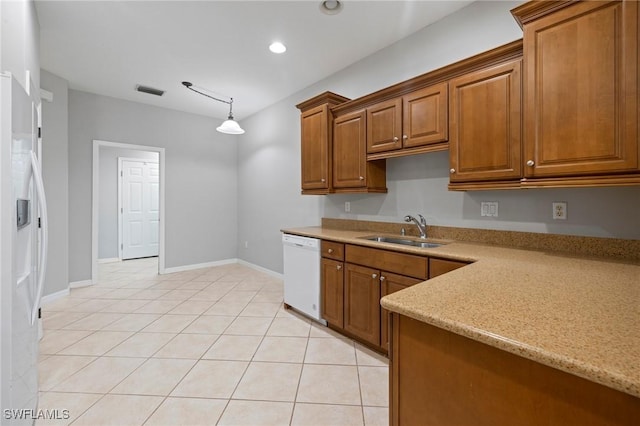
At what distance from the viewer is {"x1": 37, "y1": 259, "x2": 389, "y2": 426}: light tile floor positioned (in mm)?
1671

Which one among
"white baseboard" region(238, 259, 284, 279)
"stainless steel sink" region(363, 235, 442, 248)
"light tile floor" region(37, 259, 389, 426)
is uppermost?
"stainless steel sink" region(363, 235, 442, 248)

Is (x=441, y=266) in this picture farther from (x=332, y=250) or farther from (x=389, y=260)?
(x=332, y=250)

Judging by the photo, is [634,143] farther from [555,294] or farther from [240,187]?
[240,187]

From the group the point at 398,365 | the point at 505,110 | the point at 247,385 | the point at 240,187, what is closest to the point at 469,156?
the point at 505,110

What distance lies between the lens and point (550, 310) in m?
0.86

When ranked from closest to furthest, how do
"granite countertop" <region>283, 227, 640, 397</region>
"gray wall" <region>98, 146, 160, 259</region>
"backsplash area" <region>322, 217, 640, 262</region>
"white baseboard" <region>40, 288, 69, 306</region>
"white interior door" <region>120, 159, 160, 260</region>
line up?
"granite countertop" <region>283, 227, 640, 397</region>, "backsplash area" <region>322, 217, 640, 262</region>, "white baseboard" <region>40, 288, 69, 306</region>, "gray wall" <region>98, 146, 160, 259</region>, "white interior door" <region>120, 159, 160, 260</region>

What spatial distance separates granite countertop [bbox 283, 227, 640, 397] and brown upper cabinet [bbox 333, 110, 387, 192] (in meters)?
1.47

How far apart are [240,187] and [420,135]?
403 cm

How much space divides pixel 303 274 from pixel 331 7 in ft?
8.00

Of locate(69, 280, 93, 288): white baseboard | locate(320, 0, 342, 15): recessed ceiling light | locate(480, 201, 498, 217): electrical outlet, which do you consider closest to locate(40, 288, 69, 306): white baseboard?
locate(69, 280, 93, 288): white baseboard

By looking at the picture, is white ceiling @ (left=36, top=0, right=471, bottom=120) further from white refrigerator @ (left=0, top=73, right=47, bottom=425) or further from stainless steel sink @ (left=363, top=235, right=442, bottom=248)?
stainless steel sink @ (left=363, top=235, right=442, bottom=248)

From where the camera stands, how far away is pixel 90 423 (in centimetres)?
158

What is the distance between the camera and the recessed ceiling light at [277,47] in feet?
9.52

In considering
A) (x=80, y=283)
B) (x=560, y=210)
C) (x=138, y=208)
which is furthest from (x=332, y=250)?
(x=138, y=208)
